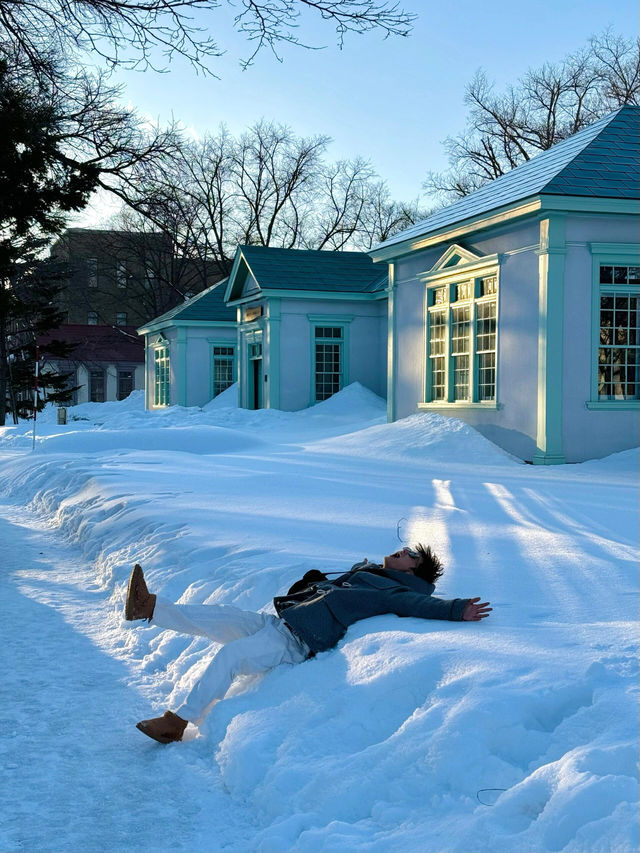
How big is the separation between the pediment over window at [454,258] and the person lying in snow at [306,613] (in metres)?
13.2

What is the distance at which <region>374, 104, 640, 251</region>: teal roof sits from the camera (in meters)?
15.5

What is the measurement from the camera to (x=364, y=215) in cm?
6162

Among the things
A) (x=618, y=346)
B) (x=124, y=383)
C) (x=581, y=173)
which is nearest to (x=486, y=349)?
(x=618, y=346)

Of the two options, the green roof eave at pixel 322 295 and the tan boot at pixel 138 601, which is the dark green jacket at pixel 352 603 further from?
the green roof eave at pixel 322 295

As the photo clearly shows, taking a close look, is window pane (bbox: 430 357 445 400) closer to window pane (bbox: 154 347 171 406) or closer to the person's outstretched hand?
the person's outstretched hand

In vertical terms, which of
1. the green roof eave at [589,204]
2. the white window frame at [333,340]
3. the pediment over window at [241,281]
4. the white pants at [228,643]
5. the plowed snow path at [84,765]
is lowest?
the plowed snow path at [84,765]

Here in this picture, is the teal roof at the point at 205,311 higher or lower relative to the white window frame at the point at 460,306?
higher

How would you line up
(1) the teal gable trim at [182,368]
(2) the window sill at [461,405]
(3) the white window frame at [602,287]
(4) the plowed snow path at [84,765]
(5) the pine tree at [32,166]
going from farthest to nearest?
(1) the teal gable trim at [182,368] → (2) the window sill at [461,405] → (3) the white window frame at [602,287] → (5) the pine tree at [32,166] → (4) the plowed snow path at [84,765]

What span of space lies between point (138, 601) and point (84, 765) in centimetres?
115

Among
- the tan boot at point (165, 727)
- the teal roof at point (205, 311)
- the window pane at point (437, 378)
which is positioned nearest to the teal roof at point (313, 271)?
the teal roof at point (205, 311)

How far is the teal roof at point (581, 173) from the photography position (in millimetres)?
15477

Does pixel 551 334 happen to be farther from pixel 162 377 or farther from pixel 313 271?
pixel 162 377

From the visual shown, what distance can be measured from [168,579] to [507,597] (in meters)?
2.90

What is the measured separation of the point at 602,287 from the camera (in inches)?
617
